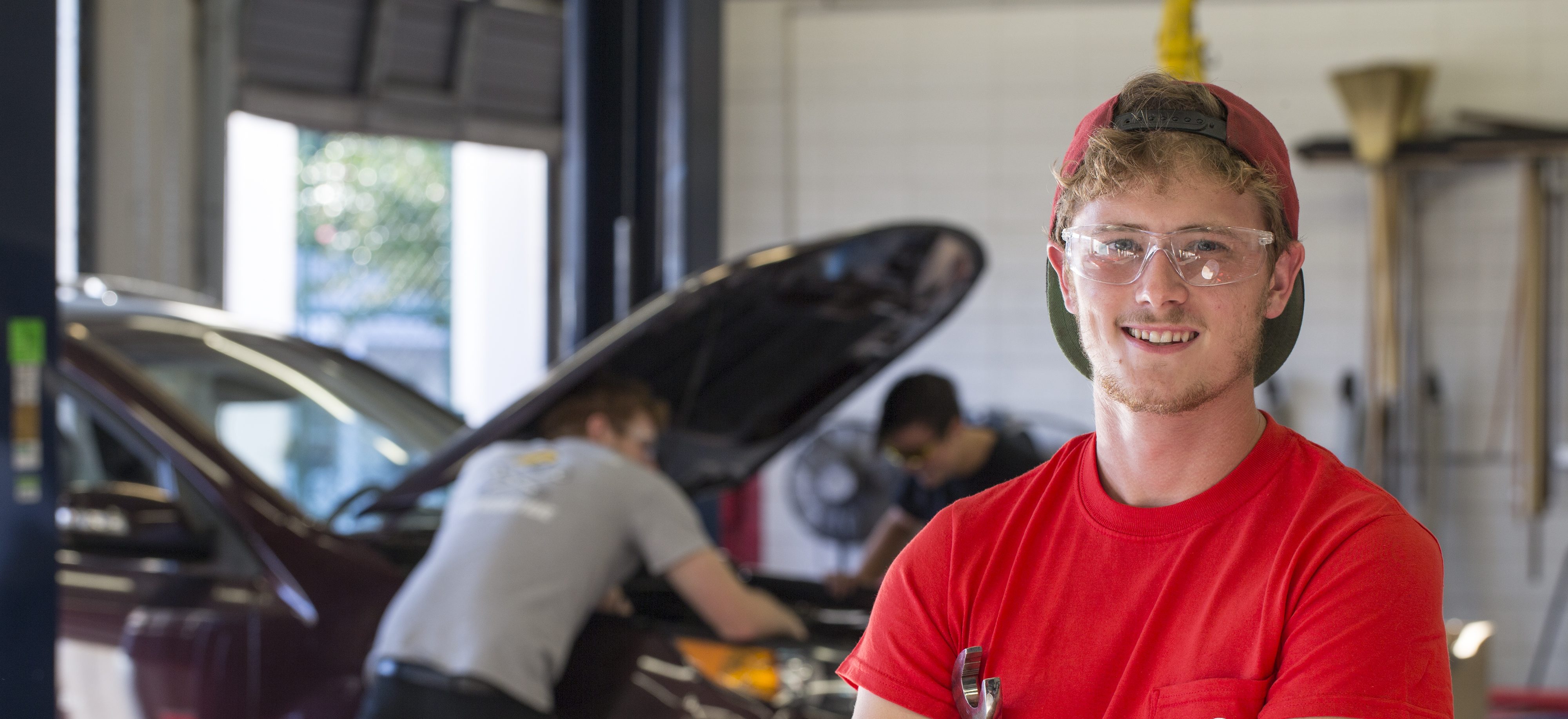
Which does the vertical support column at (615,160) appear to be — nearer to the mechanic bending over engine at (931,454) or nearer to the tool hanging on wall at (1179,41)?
the mechanic bending over engine at (931,454)

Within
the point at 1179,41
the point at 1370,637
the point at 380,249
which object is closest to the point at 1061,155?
the point at 380,249

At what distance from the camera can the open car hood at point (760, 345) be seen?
2289 millimetres

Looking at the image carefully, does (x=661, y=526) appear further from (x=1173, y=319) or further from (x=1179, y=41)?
(x=1173, y=319)

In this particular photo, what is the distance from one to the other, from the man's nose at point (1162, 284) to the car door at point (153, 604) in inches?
76.2

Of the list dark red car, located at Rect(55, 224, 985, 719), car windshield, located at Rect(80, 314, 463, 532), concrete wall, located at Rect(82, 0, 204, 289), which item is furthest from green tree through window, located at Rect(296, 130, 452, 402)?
dark red car, located at Rect(55, 224, 985, 719)

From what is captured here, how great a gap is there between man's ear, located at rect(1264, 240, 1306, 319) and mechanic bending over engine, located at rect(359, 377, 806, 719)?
1560 millimetres

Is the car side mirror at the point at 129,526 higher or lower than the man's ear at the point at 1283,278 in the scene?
lower

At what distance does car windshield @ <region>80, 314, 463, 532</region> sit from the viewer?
284 centimetres

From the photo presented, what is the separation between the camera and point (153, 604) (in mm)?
2436

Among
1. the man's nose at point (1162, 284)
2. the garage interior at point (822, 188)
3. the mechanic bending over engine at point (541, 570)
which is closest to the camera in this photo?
the man's nose at point (1162, 284)

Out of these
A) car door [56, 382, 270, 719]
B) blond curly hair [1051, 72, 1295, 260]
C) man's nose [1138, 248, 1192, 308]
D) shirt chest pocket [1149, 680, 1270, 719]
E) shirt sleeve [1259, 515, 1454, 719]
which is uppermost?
blond curly hair [1051, 72, 1295, 260]

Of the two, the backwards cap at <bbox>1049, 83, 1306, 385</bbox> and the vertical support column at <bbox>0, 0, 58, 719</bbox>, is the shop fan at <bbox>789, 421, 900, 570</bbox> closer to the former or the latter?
the vertical support column at <bbox>0, 0, 58, 719</bbox>

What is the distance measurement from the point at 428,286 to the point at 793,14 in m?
2.46

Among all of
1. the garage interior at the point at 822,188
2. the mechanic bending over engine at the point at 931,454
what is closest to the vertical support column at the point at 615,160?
the garage interior at the point at 822,188
